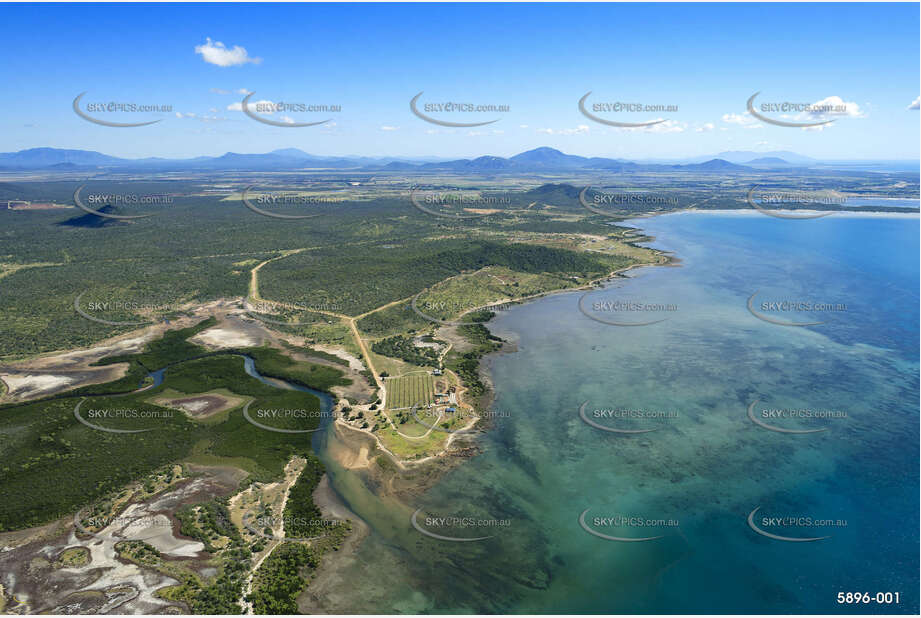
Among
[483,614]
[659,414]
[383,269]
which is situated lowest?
[483,614]

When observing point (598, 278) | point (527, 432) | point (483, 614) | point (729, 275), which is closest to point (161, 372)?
point (527, 432)

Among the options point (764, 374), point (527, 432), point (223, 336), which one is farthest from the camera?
point (223, 336)

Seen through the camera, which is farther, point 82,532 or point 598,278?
point 598,278

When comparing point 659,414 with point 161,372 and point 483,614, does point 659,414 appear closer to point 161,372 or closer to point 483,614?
point 483,614

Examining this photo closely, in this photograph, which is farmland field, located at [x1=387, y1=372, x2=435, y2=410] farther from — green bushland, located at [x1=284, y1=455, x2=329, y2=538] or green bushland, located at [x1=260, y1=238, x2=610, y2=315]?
green bushland, located at [x1=260, y1=238, x2=610, y2=315]

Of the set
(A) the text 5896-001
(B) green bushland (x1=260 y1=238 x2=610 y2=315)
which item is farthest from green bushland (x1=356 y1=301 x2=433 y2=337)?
(A) the text 5896-001

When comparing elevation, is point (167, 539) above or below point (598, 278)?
below

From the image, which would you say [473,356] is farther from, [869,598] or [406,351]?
[869,598]

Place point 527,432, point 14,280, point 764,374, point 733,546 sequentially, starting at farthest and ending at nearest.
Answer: point 14,280, point 764,374, point 527,432, point 733,546
